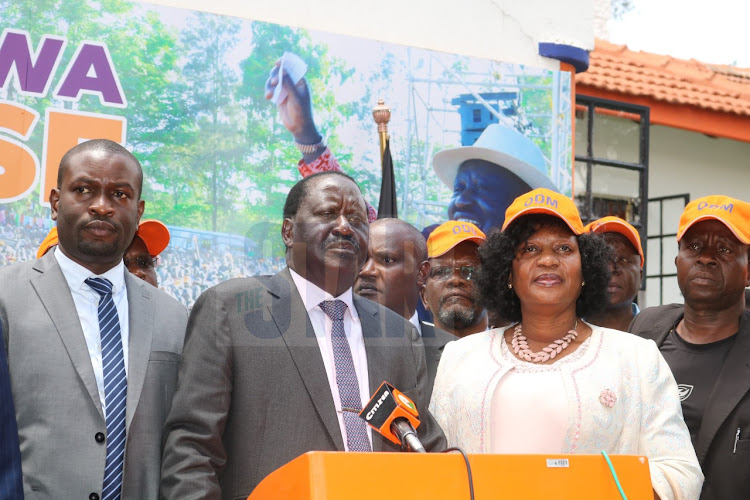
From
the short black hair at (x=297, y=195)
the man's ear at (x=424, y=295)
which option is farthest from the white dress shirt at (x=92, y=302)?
the man's ear at (x=424, y=295)

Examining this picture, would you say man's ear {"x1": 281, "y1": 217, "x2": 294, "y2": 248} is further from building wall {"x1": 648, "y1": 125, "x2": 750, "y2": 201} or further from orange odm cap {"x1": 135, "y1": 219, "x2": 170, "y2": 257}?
building wall {"x1": 648, "y1": 125, "x2": 750, "y2": 201}

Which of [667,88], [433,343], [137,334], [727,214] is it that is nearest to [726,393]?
[727,214]

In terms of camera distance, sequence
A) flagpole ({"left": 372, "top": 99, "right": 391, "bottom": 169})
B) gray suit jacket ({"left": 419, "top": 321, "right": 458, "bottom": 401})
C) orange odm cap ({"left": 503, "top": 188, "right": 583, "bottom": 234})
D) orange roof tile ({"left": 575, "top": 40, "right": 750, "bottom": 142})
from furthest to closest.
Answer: orange roof tile ({"left": 575, "top": 40, "right": 750, "bottom": 142}), flagpole ({"left": 372, "top": 99, "right": 391, "bottom": 169}), gray suit jacket ({"left": 419, "top": 321, "right": 458, "bottom": 401}), orange odm cap ({"left": 503, "top": 188, "right": 583, "bottom": 234})

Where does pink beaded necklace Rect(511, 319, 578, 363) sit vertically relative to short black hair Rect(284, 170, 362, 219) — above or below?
below

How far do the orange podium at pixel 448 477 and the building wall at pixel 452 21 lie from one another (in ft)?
17.9

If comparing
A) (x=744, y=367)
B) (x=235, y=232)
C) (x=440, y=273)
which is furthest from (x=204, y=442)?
(x=235, y=232)

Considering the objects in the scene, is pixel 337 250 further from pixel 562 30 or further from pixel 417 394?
pixel 562 30

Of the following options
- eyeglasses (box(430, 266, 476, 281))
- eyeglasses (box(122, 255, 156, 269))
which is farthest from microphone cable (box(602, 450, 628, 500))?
eyeglasses (box(122, 255, 156, 269))

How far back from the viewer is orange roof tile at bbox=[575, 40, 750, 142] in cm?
1052

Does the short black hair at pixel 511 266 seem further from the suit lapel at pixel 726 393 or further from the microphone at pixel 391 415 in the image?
the microphone at pixel 391 415

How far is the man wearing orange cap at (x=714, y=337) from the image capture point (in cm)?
349

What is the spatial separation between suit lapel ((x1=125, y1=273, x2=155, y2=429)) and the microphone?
1.03m

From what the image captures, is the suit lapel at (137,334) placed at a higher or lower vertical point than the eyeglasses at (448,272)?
higher

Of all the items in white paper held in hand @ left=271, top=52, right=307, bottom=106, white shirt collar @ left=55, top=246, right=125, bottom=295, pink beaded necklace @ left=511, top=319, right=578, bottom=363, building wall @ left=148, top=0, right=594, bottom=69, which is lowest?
pink beaded necklace @ left=511, top=319, right=578, bottom=363
